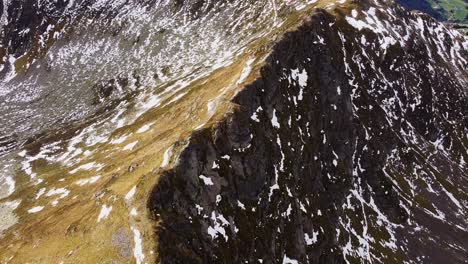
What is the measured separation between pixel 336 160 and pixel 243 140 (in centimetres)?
3995

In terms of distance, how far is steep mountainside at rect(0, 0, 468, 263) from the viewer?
56250 mm

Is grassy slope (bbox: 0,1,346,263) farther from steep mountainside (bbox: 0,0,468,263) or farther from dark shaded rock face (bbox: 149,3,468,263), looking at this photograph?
dark shaded rock face (bbox: 149,3,468,263)

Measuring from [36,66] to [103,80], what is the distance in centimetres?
4874

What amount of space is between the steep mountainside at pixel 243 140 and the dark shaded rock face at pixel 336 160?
14.0 inches

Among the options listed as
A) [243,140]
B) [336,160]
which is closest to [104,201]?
[243,140]

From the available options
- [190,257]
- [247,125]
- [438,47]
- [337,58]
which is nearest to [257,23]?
[337,58]

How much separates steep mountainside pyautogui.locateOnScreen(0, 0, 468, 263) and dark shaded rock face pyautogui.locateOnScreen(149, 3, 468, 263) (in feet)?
1.16

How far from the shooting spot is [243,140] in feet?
222

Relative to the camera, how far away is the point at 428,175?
126938mm

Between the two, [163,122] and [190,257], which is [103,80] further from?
[190,257]

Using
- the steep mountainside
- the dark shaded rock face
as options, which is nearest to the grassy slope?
Answer: the steep mountainside

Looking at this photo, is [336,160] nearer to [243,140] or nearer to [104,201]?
[243,140]

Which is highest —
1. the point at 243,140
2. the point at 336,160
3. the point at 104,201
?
the point at 104,201

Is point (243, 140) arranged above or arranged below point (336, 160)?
above
